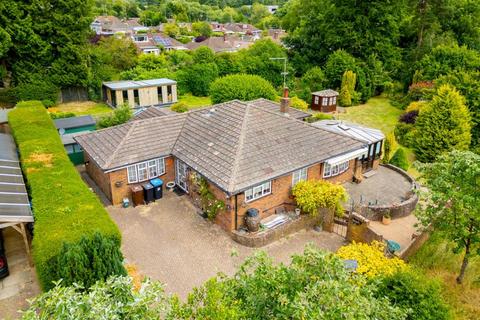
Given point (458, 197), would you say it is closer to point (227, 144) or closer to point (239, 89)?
point (227, 144)

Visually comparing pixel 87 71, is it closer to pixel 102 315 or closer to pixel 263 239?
pixel 263 239

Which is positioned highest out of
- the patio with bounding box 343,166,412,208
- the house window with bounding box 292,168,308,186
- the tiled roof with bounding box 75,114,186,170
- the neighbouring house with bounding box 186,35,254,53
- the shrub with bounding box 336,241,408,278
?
the neighbouring house with bounding box 186,35,254,53

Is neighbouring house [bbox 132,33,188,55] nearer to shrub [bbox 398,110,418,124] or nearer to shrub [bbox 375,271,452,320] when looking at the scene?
shrub [bbox 398,110,418,124]

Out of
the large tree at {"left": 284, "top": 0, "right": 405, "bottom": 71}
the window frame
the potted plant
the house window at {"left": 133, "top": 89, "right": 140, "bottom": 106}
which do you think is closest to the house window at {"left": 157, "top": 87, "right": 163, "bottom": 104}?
the house window at {"left": 133, "top": 89, "right": 140, "bottom": 106}

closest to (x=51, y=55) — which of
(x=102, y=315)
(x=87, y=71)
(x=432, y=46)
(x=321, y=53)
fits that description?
(x=87, y=71)

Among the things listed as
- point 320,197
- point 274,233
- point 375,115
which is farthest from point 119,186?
point 375,115

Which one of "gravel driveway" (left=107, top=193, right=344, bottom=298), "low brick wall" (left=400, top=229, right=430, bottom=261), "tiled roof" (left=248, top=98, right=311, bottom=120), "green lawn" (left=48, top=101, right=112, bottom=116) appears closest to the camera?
"gravel driveway" (left=107, top=193, right=344, bottom=298)
